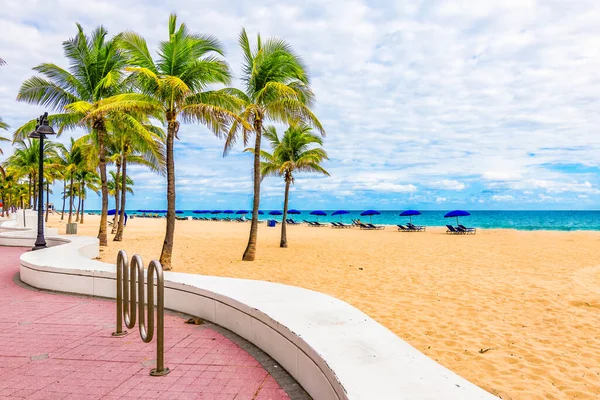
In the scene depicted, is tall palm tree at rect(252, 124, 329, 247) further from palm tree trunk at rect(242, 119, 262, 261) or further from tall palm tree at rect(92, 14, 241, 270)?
tall palm tree at rect(92, 14, 241, 270)

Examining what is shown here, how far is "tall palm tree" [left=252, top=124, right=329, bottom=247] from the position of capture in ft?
63.7

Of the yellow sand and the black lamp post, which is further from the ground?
the black lamp post

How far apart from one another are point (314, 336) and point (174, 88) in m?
9.19

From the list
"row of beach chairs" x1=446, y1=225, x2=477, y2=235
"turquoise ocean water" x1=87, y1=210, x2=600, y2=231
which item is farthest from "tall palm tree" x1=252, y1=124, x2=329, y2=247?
"turquoise ocean water" x1=87, y1=210, x2=600, y2=231

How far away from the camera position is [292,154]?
65.4 feet

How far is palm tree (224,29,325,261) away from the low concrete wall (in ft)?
27.8

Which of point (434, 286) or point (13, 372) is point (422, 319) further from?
point (13, 372)

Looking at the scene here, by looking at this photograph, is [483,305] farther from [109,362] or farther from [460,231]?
[460,231]

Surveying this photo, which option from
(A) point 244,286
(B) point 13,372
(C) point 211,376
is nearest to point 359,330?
(C) point 211,376

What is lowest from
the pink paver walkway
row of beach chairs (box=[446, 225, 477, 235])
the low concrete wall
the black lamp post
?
row of beach chairs (box=[446, 225, 477, 235])

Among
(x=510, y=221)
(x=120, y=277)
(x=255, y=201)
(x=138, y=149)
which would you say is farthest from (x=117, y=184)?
(x=510, y=221)

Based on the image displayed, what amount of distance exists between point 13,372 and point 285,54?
12205 millimetres

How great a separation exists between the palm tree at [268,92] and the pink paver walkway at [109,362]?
907 cm

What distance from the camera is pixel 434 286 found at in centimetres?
890
